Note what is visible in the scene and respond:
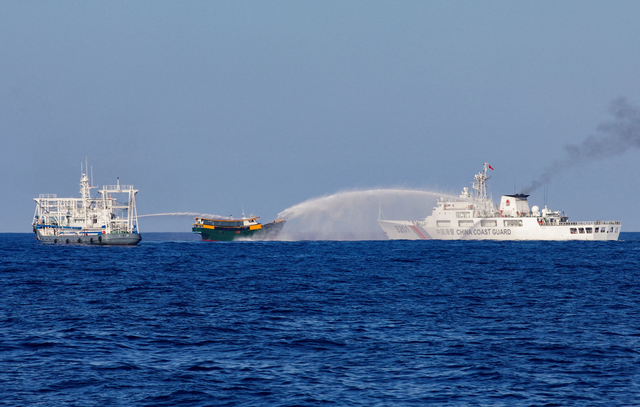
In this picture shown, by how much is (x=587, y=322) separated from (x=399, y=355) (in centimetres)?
1209

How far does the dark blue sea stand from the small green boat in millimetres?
73809

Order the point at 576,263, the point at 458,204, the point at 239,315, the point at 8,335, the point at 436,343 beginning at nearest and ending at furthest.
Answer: the point at 436,343
the point at 8,335
the point at 239,315
the point at 576,263
the point at 458,204

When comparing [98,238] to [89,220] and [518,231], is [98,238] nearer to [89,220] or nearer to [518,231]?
[89,220]

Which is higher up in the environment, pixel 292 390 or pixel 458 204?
pixel 458 204

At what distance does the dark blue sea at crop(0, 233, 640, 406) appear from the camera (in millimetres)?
18062

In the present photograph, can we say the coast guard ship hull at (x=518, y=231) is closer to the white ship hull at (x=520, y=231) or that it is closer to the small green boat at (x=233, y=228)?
the white ship hull at (x=520, y=231)

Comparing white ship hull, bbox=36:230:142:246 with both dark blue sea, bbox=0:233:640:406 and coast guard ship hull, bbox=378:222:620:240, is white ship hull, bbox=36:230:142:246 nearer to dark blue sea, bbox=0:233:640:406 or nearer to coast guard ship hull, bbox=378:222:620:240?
dark blue sea, bbox=0:233:640:406

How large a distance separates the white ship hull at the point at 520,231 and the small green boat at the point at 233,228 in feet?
95.6

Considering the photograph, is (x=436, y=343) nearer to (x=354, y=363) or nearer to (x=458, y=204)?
(x=354, y=363)

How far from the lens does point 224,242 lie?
126875mm

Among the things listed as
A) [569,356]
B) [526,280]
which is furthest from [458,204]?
[569,356]

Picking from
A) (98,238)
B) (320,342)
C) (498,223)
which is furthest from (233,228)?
(320,342)

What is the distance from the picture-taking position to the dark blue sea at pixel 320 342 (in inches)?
711

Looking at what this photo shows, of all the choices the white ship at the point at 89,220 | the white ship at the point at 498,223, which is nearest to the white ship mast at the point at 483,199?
the white ship at the point at 498,223
